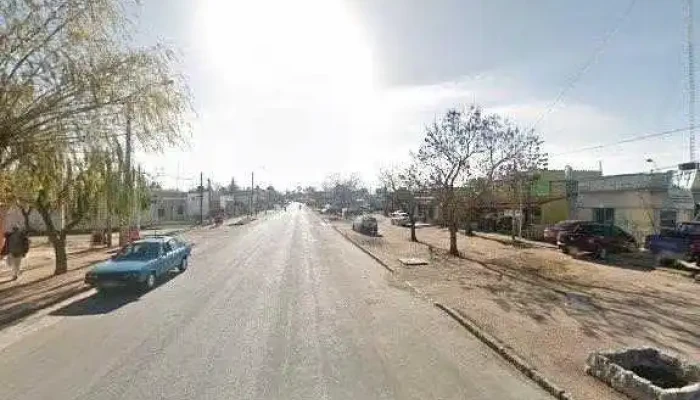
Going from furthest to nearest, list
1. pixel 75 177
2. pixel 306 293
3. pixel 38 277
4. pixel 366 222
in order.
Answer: pixel 366 222
pixel 38 277
pixel 75 177
pixel 306 293

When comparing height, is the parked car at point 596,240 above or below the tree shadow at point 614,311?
above

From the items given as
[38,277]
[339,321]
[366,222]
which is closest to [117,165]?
[38,277]

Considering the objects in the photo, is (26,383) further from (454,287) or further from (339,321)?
(454,287)

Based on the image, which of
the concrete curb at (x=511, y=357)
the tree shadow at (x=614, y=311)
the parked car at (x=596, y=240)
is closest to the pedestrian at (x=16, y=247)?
the concrete curb at (x=511, y=357)

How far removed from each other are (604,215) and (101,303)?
1065 inches

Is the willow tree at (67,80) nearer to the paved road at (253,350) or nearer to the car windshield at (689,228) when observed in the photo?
the paved road at (253,350)

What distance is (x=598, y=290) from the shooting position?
14.6m

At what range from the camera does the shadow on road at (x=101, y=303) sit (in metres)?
12.3

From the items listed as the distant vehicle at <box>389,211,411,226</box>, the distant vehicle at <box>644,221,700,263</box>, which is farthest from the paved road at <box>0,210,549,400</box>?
the distant vehicle at <box>389,211,411,226</box>

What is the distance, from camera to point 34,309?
491 inches

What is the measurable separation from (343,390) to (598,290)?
10481mm

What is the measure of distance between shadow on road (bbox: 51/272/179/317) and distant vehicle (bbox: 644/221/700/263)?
710 inches

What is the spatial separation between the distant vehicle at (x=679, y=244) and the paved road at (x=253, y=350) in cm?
1113

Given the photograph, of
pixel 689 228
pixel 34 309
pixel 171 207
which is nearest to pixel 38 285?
pixel 34 309
